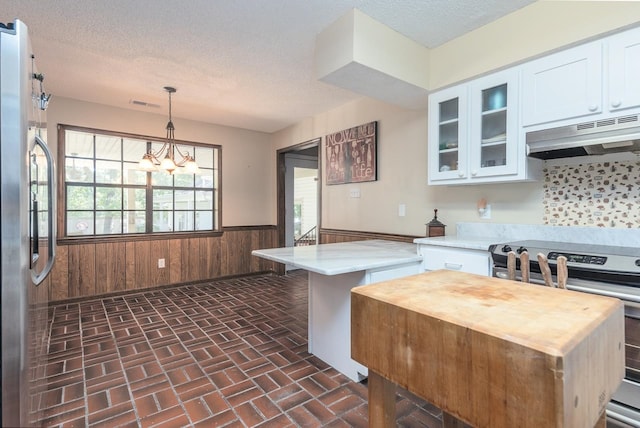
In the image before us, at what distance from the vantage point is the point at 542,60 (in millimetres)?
2008

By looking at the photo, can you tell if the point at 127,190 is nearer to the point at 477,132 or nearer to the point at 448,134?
the point at 448,134

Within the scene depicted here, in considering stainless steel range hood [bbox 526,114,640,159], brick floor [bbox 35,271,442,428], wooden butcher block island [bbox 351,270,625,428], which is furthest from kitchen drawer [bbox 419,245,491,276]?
wooden butcher block island [bbox 351,270,625,428]

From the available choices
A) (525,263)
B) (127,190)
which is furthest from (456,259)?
(127,190)

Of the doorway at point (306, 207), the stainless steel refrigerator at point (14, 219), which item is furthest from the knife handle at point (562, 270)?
the doorway at point (306, 207)

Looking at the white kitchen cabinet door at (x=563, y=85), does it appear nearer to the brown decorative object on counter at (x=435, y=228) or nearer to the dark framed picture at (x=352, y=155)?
the brown decorative object on counter at (x=435, y=228)

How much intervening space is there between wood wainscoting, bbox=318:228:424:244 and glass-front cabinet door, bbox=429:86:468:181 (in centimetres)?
90

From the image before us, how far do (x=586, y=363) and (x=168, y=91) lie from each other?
4129mm

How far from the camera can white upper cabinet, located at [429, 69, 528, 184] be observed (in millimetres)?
2148

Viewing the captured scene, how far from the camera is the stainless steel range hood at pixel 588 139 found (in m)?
1.67

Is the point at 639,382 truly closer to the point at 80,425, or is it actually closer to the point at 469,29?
the point at 469,29

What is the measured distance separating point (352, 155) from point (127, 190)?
317 centimetres

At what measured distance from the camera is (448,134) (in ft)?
8.45

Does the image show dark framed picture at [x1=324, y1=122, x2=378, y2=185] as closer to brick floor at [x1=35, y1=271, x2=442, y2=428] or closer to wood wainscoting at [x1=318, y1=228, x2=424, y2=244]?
wood wainscoting at [x1=318, y1=228, x2=424, y2=244]

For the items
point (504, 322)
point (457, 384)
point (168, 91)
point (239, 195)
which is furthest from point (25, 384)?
point (239, 195)
